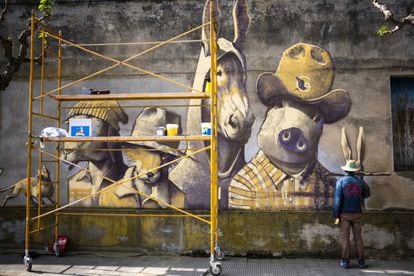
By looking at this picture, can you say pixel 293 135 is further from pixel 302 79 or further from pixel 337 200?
pixel 337 200

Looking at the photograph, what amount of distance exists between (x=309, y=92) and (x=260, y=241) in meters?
2.87

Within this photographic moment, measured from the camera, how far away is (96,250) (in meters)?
7.42

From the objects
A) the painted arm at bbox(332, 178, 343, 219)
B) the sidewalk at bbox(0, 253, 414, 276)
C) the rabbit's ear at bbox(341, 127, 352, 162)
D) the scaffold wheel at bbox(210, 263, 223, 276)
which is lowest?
the sidewalk at bbox(0, 253, 414, 276)

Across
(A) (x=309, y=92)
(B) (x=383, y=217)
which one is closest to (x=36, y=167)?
(A) (x=309, y=92)

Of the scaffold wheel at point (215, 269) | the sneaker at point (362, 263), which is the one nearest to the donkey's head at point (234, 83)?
the scaffold wheel at point (215, 269)

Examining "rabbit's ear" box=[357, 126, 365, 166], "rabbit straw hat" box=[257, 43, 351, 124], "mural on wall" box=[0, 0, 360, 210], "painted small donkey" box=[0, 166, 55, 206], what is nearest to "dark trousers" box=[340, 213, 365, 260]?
"mural on wall" box=[0, 0, 360, 210]

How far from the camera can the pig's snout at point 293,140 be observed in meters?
7.27

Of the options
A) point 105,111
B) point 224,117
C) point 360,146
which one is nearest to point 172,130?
point 224,117

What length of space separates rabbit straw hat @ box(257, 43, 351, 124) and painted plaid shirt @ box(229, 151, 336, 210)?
1.12 m

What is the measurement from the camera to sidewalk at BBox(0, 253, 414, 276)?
6.27 metres

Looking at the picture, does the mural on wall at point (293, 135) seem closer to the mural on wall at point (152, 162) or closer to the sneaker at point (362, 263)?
the sneaker at point (362, 263)

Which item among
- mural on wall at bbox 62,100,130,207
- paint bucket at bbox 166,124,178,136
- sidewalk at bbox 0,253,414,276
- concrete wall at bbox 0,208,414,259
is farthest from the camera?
mural on wall at bbox 62,100,130,207

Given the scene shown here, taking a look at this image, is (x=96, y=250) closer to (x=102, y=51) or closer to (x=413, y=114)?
(x=102, y=51)

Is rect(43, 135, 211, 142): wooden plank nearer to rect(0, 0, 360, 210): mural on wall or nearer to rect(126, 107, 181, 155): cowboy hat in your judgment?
rect(0, 0, 360, 210): mural on wall
